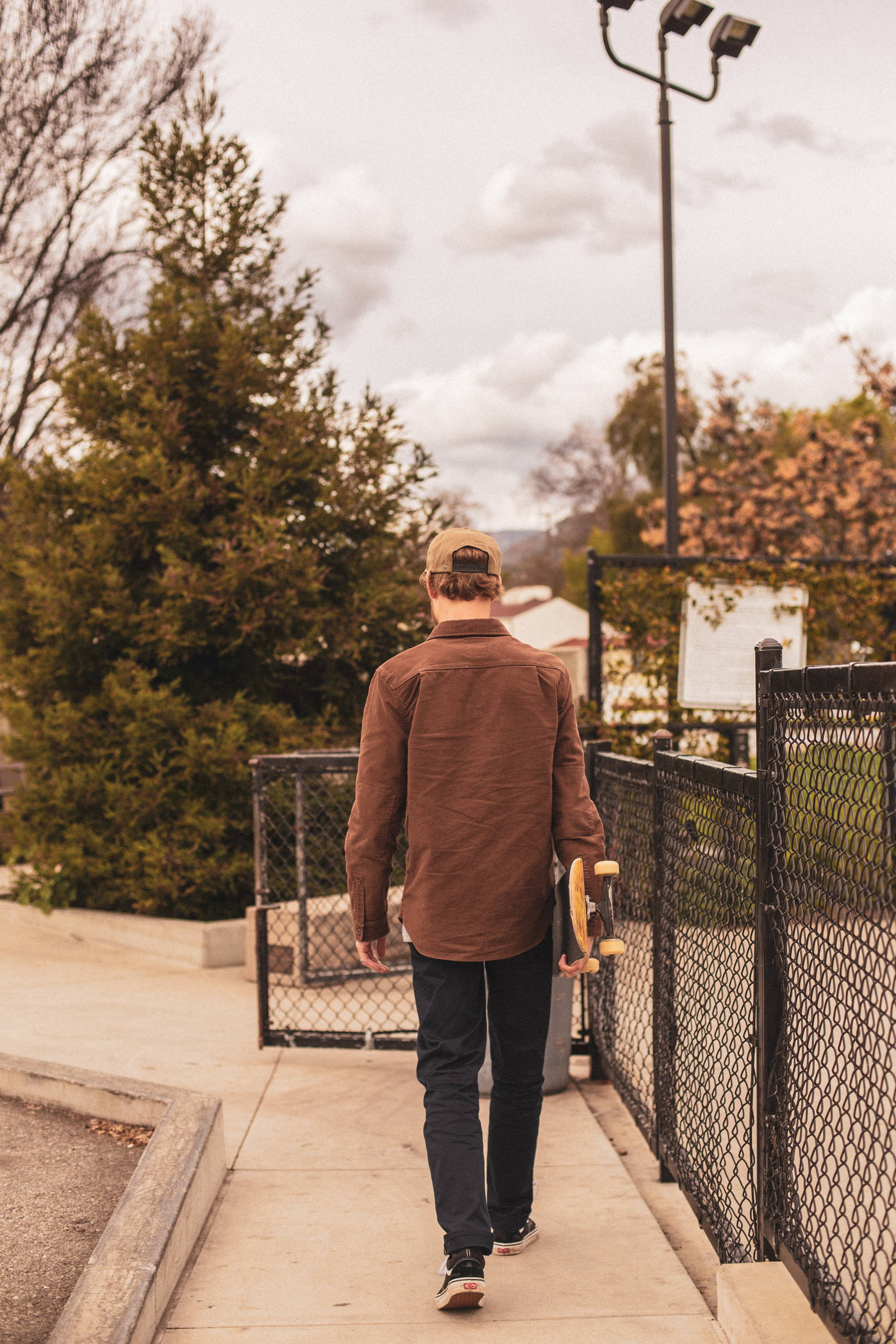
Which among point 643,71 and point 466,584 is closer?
point 466,584

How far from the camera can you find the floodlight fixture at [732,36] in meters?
8.06

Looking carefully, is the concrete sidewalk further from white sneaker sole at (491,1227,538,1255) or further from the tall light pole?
the tall light pole

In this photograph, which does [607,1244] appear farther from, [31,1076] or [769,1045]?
[31,1076]

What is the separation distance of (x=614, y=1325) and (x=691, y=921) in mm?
1165

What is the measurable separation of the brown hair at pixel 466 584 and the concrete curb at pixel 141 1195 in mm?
1730

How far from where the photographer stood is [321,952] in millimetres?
6219

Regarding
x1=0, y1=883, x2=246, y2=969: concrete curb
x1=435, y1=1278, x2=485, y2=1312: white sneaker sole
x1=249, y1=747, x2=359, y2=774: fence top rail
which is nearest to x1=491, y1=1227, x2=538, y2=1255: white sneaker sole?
x1=435, y1=1278, x2=485, y2=1312: white sneaker sole

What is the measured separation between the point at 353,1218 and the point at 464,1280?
745 millimetres

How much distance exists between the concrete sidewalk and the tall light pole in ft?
15.3

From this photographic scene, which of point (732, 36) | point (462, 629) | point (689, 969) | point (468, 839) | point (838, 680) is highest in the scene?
point (732, 36)

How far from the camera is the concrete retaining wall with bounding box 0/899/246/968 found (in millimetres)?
7211

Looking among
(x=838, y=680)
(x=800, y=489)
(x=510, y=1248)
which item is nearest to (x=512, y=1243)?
(x=510, y=1248)

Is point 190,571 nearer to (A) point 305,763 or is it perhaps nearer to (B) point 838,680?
(A) point 305,763

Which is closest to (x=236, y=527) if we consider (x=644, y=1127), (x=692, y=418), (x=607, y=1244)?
(x=644, y=1127)
